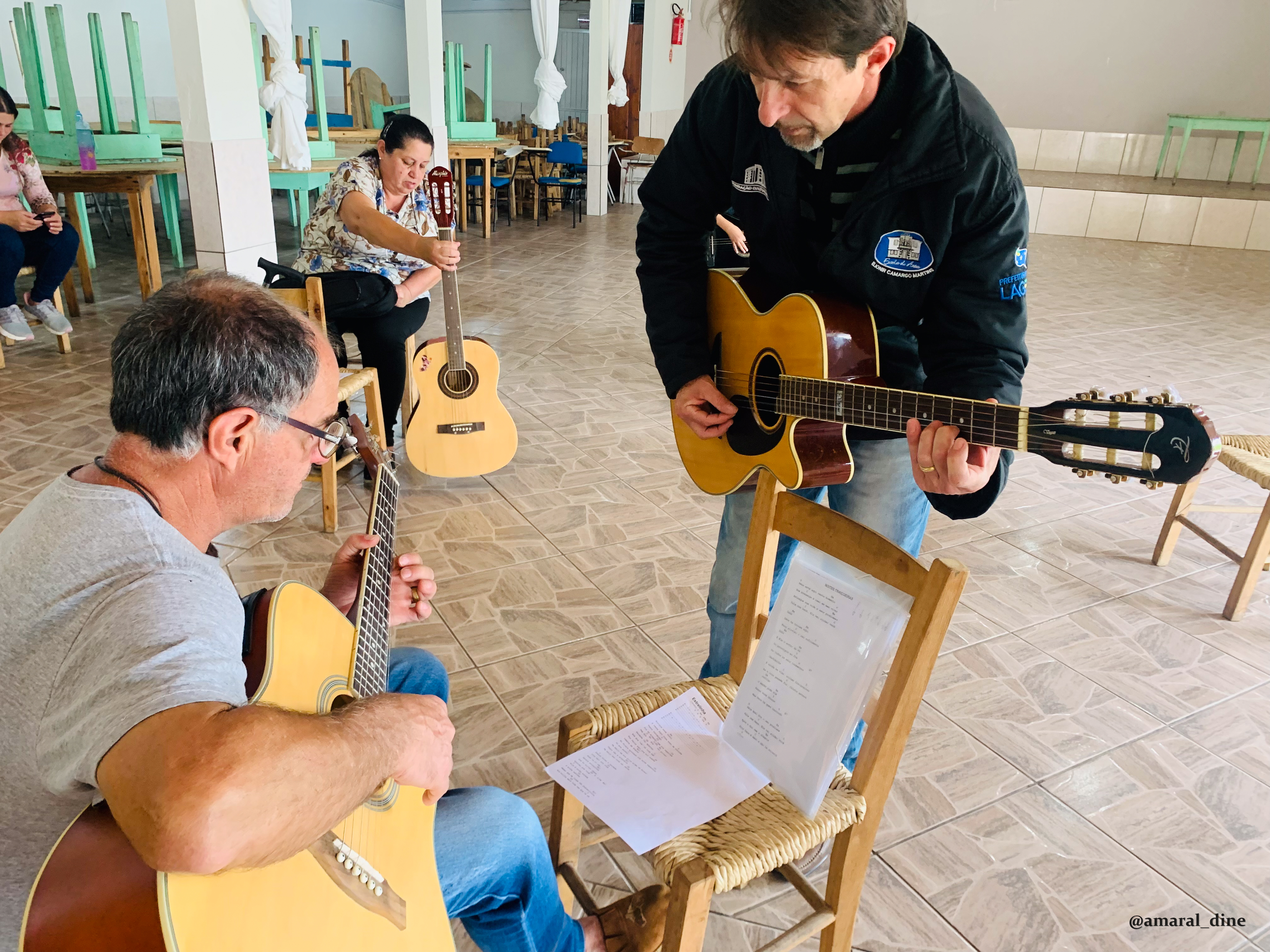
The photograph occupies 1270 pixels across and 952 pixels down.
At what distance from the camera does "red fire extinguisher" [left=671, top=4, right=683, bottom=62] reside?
14.3 metres

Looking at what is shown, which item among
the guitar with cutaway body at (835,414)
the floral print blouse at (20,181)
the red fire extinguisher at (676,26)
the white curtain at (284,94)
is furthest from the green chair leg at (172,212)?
the red fire extinguisher at (676,26)

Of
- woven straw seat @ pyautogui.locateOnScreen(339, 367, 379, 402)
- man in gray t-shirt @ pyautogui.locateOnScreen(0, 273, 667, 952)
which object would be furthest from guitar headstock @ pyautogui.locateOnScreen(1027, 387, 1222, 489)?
woven straw seat @ pyautogui.locateOnScreen(339, 367, 379, 402)

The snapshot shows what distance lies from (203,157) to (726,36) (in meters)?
4.25

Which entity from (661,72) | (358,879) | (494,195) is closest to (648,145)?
(494,195)

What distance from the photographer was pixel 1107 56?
41.5 feet

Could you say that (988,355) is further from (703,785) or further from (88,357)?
(88,357)

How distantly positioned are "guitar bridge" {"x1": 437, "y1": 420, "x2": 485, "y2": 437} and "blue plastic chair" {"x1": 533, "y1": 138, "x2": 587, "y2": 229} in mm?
7834

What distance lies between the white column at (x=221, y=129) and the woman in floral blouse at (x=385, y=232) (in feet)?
4.09

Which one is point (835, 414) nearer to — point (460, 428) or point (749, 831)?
point (749, 831)

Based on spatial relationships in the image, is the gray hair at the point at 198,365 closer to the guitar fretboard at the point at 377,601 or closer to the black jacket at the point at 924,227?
the guitar fretboard at the point at 377,601

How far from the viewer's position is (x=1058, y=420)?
4.34 feet

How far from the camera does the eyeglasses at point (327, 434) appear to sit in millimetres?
1152

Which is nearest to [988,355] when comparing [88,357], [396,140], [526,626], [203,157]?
[526,626]

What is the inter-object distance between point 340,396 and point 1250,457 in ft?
9.92
